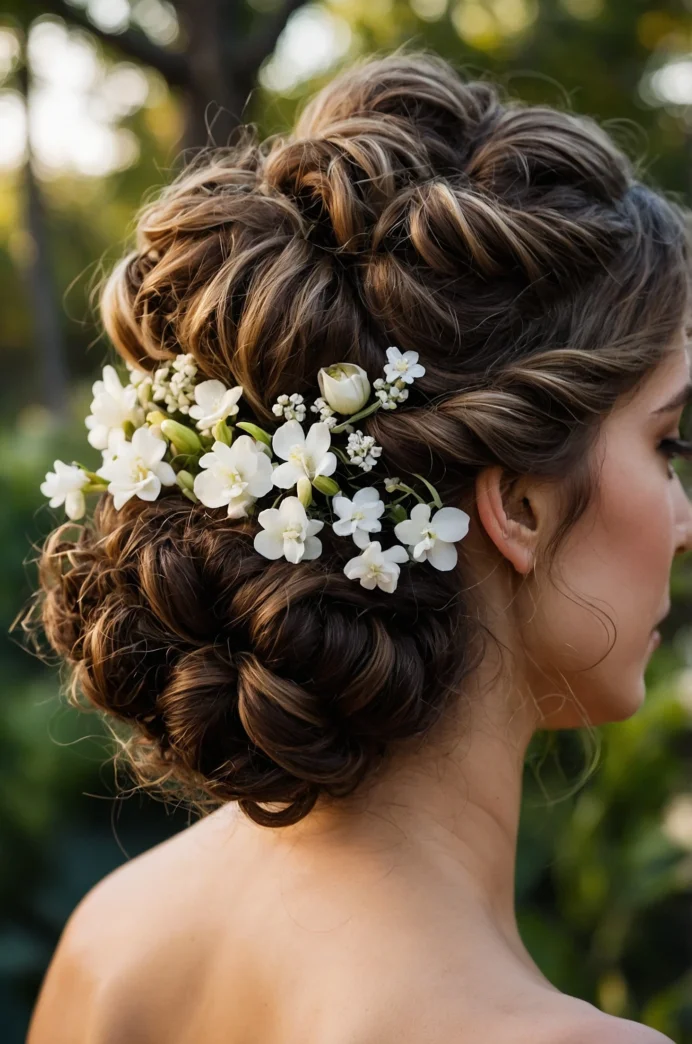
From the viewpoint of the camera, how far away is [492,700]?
155 centimetres

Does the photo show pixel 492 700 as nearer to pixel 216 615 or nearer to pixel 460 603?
pixel 460 603

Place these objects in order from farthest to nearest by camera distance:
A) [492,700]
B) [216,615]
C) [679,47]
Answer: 1. [679,47]
2. [492,700]
3. [216,615]

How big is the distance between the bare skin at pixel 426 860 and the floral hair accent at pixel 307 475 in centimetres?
14

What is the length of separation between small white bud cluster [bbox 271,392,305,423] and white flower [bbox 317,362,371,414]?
0.04 meters

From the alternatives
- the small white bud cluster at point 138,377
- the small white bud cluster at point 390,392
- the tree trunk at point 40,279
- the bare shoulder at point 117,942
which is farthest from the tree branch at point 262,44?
the tree trunk at point 40,279

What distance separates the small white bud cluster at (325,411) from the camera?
1348mm

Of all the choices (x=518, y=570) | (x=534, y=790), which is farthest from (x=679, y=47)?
(x=518, y=570)

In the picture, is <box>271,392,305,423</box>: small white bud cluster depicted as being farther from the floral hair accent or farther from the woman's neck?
the woman's neck

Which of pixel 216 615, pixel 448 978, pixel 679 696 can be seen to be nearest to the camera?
pixel 448 978

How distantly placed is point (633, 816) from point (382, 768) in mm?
2574

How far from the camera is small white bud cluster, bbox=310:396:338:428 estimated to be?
1.35 meters

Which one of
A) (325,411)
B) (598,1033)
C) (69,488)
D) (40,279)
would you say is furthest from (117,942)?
(40,279)

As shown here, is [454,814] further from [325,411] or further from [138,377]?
[138,377]

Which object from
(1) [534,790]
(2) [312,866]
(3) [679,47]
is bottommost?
(1) [534,790]
